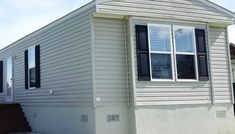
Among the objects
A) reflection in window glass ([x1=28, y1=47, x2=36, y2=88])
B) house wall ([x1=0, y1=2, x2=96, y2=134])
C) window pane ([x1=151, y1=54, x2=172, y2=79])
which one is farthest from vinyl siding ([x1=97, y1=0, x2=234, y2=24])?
reflection in window glass ([x1=28, y1=47, x2=36, y2=88])

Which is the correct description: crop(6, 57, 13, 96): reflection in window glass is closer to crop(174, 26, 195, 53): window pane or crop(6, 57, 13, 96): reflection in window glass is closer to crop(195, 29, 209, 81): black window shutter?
crop(174, 26, 195, 53): window pane

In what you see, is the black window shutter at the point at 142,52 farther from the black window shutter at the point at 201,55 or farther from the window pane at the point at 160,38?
the black window shutter at the point at 201,55

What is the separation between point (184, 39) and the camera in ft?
33.5

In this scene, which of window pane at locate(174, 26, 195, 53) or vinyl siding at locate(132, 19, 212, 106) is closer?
vinyl siding at locate(132, 19, 212, 106)

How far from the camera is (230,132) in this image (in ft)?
35.4

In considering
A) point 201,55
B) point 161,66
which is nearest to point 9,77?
point 161,66

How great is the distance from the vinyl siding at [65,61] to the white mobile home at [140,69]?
27 millimetres

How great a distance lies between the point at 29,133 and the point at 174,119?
5.09 metres

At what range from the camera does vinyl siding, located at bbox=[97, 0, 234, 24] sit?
→ 9211mm

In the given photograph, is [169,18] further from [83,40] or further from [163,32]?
[83,40]

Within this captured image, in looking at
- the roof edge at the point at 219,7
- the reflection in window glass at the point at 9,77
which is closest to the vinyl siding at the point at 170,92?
the roof edge at the point at 219,7

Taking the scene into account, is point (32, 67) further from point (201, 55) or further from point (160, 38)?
point (201, 55)

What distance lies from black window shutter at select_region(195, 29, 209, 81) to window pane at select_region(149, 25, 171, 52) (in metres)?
0.96

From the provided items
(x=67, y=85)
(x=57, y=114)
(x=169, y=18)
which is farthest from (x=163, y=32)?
(x=57, y=114)
